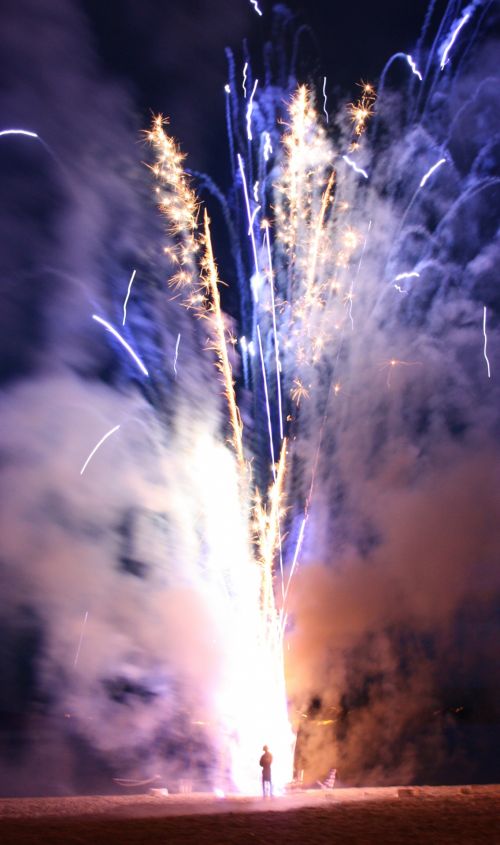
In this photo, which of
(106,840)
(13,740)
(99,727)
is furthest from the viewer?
(13,740)

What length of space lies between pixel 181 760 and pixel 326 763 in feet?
36.7

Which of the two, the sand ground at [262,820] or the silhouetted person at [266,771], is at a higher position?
the silhouetted person at [266,771]

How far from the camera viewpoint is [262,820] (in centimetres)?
893

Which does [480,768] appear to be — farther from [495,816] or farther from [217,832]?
[217,832]

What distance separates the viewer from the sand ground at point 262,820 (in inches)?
294

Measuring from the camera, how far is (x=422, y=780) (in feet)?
106

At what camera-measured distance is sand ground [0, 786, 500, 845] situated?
7.47 metres

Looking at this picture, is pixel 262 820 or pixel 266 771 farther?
pixel 266 771

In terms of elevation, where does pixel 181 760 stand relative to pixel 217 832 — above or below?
above

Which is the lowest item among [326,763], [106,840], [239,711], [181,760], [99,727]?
[106,840]

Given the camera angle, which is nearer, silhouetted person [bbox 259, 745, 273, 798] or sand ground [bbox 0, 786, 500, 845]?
sand ground [bbox 0, 786, 500, 845]

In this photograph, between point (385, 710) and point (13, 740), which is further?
point (13, 740)

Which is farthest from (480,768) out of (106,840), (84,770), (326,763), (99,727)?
(106,840)

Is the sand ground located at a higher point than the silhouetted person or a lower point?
lower
